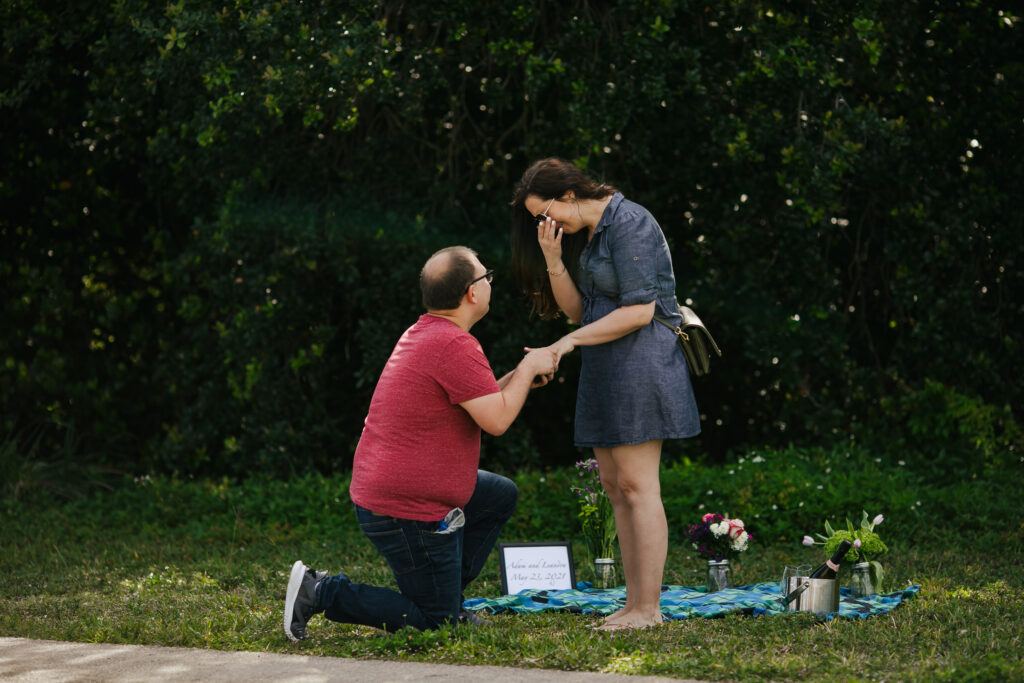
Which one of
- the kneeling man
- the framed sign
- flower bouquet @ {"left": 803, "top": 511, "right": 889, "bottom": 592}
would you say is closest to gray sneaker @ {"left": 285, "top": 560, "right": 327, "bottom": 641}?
the kneeling man

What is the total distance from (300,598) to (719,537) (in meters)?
1.86

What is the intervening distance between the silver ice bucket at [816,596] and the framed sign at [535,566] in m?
1.03

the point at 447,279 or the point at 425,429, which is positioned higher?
the point at 447,279

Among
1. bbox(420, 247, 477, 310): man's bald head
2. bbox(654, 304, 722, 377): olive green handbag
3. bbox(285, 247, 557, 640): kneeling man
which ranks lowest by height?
bbox(285, 247, 557, 640): kneeling man

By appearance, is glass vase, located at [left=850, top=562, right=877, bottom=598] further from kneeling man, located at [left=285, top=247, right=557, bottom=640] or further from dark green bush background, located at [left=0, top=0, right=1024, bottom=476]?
dark green bush background, located at [left=0, top=0, right=1024, bottom=476]

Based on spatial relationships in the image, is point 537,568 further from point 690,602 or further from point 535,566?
point 690,602

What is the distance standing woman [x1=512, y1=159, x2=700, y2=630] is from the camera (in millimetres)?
3754

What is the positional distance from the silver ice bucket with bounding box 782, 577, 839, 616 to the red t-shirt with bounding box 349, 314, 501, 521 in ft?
4.31

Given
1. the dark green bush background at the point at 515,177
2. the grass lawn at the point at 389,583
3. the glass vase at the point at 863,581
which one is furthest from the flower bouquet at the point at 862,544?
the dark green bush background at the point at 515,177

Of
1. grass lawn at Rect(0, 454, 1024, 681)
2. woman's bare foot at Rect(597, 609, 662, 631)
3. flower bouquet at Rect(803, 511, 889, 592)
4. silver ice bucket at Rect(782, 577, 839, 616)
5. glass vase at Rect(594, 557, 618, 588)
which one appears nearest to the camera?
grass lawn at Rect(0, 454, 1024, 681)

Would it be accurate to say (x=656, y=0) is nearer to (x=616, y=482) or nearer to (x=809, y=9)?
(x=809, y=9)

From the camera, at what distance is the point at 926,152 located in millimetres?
6934

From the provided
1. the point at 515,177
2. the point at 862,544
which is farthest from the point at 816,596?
the point at 515,177

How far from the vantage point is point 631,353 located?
3795 millimetres
